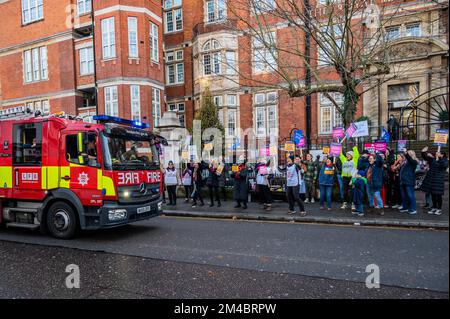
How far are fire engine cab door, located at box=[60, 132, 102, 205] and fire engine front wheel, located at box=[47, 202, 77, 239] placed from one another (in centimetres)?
48

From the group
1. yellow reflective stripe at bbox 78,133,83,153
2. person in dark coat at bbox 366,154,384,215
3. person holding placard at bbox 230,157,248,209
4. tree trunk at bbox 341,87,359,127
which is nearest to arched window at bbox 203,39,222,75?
tree trunk at bbox 341,87,359,127

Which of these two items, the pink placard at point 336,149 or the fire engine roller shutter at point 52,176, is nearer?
the fire engine roller shutter at point 52,176

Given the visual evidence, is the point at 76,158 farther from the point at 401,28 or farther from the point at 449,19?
the point at 401,28

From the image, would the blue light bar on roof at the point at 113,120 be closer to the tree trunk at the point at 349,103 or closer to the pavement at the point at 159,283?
the pavement at the point at 159,283

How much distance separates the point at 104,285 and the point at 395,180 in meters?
9.21

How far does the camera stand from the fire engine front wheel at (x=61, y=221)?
7.15 metres

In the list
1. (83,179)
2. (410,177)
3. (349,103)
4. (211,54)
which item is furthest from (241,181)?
(211,54)

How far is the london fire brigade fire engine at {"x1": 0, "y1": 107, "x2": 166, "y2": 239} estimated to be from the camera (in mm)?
6988

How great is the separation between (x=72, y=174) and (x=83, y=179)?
327 millimetres

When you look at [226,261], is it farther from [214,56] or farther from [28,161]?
[214,56]

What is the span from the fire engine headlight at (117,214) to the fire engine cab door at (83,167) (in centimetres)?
37

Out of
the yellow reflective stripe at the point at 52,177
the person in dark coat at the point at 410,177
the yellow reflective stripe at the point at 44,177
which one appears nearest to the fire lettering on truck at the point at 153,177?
the yellow reflective stripe at the point at 52,177

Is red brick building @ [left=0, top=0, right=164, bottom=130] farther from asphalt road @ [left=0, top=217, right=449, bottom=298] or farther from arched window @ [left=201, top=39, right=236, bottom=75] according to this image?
asphalt road @ [left=0, top=217, right=449, bottom=298]

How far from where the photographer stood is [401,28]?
17.4 meters
